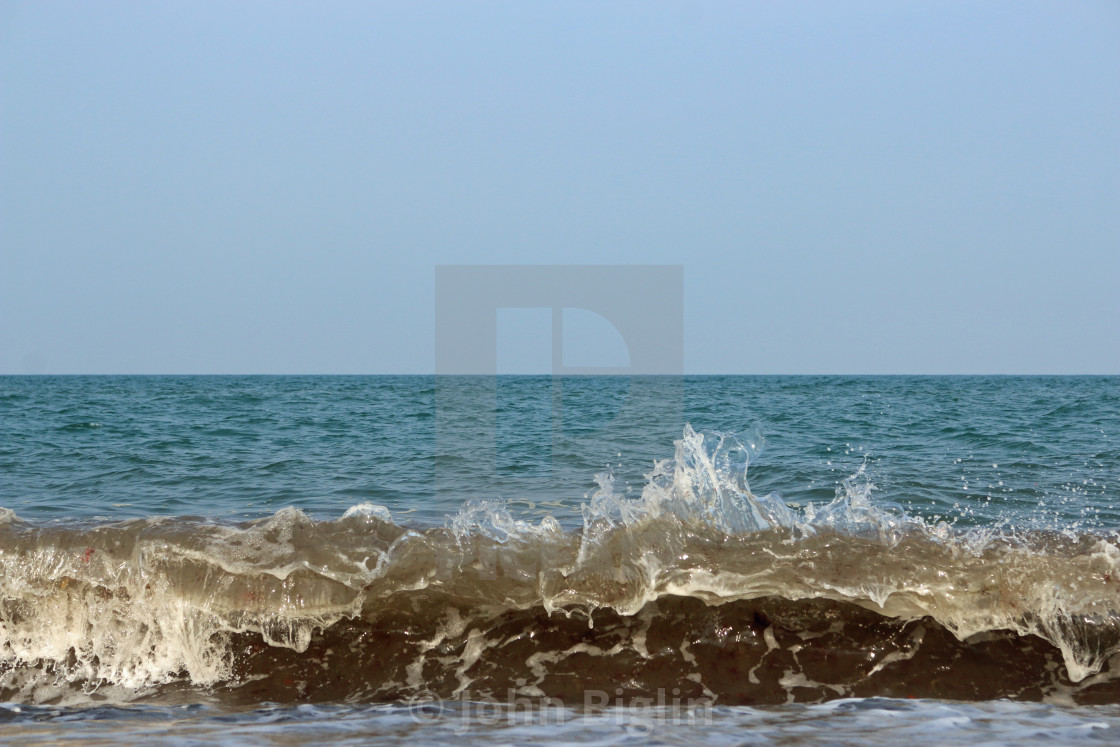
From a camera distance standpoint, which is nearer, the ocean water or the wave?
the ocean water

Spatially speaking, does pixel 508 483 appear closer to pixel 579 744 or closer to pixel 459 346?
pixel 459 346

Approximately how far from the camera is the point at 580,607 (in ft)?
12.6

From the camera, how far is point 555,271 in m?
8.11

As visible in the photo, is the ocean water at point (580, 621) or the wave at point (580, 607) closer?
the ocean water at point (580, 621)

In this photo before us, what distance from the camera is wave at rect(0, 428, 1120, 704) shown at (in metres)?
3.34

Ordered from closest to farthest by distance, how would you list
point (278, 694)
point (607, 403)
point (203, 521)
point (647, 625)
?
point (278, 694) → point (647, 625) → point (203, 521) → point (607, 403)

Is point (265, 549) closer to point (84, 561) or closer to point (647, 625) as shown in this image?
point (84, 561)

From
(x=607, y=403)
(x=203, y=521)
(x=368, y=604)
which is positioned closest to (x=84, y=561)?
(x=203, y=521)

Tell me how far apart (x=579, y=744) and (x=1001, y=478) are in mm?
5887

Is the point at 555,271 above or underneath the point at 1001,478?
above

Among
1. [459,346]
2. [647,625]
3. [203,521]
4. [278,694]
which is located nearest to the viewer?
[278,694]

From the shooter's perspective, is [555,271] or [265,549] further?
[555,271]

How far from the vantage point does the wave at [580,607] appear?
3342 mm

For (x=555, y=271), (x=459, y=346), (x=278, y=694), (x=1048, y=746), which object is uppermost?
(x=555, y=271)
